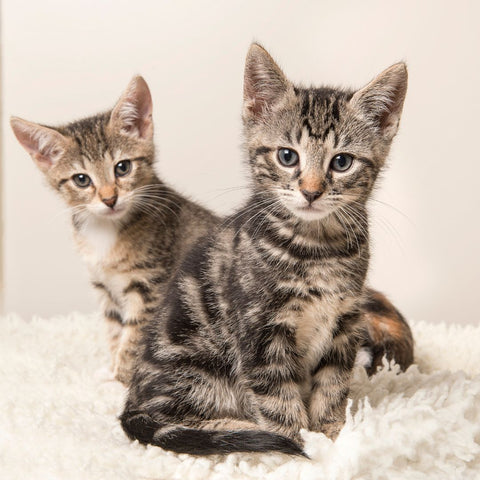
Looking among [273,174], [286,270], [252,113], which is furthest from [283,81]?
[286,270]

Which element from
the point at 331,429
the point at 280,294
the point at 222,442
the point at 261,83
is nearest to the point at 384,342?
the point at 331,429

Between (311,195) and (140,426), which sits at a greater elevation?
(311,195)

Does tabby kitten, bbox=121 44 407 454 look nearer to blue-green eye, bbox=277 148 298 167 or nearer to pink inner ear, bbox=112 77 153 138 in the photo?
blue-green eye, bbox=277 148 298 167

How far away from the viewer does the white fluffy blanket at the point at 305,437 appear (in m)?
1.30

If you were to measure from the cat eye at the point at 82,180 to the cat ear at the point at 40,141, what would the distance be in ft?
0.30

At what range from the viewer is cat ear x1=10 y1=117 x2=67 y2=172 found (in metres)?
1.95

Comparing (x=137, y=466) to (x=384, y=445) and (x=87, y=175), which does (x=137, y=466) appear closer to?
(x=384, y=445)

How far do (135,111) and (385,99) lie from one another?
839mm

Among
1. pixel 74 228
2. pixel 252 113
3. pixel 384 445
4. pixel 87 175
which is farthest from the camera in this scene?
pixel 74 228

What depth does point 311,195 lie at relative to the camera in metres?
1.35

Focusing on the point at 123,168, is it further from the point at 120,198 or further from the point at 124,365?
the point at 124,365

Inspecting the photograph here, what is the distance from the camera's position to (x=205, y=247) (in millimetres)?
1683

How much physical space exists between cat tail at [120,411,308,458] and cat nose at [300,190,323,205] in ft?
1.59

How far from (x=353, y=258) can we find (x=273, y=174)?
10.5 inches
